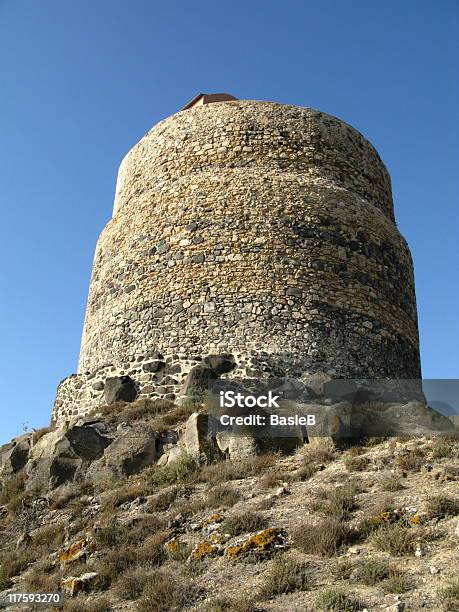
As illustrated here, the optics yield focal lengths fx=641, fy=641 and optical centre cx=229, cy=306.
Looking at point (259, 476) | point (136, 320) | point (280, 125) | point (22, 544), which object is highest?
point (280, 125)

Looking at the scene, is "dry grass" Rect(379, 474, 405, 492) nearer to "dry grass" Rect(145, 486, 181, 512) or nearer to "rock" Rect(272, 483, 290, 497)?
"rock" Rect(272, 483, 290, 497)

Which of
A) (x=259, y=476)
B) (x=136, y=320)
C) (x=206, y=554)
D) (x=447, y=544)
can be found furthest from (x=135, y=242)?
(x=447, y=544)

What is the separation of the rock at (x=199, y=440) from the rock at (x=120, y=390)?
250 cm

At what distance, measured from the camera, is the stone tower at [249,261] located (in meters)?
12.2

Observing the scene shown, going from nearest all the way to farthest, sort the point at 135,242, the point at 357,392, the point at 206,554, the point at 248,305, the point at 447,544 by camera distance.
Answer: the point at 447,544, the point at 206,554, the point at 357,392, the point at 248,305, the point at 135,242

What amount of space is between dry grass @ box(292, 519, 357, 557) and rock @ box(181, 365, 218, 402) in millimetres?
4925

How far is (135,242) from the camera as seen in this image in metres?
13.9

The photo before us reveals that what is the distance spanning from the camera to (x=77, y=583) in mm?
6793

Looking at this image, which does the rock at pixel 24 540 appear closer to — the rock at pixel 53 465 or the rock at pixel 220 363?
the rock at pixel 53 465

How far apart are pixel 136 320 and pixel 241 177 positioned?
373 centimetres

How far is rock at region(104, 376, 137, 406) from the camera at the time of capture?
475 inches

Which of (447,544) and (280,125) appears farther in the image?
(280,125)

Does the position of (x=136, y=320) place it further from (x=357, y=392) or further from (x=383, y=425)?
(x=383, y=425)

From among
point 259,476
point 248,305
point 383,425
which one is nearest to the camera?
point 259,476
